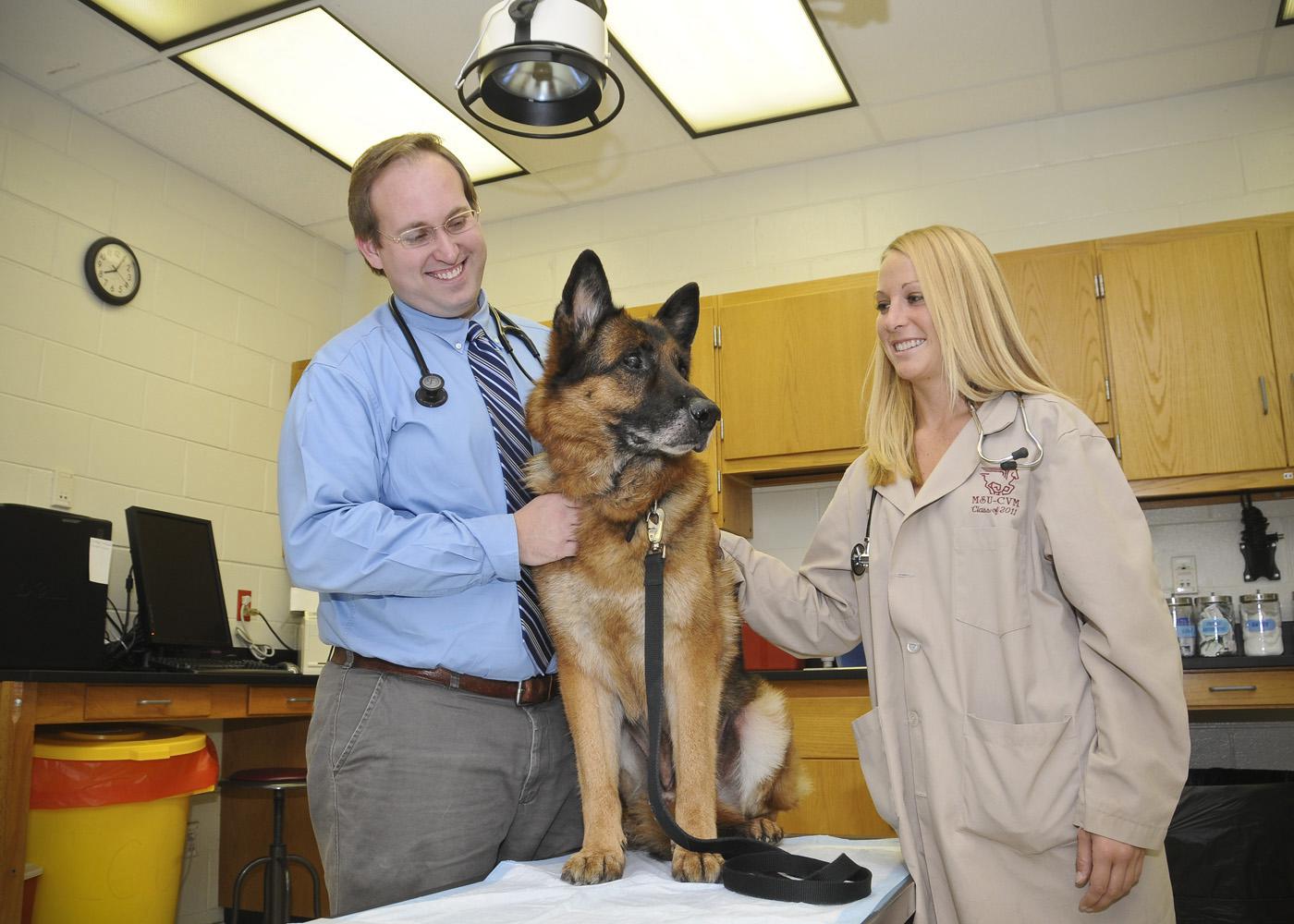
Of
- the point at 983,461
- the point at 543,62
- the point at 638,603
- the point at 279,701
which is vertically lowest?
the point at 279,701

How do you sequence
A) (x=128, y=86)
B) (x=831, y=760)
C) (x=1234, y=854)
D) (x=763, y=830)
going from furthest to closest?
(x=128, y=86) < (x=831, y=760) < (x=1234, y=854) < (x=763, y=830)

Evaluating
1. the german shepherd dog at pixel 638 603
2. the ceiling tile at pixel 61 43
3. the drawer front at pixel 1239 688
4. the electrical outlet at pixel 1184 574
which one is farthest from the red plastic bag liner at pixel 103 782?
the electrical outlet at pixel 1184 574

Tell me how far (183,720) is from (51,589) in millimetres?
805

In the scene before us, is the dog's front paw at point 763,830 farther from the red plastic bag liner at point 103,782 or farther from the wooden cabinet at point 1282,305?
the wooden cabinet at point 1282,305

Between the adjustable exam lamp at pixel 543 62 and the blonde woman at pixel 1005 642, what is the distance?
0.93 metres

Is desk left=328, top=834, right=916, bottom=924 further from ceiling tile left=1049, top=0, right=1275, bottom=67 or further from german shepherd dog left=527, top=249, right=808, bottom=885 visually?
ceiling tile left=1049, top=0, right=1275, bottom=67

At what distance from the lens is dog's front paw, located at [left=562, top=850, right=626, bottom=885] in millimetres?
1550

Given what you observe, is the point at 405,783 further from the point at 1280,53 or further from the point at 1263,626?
the point at 1280,53

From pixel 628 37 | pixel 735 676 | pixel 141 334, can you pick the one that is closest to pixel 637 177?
pixel 628 37

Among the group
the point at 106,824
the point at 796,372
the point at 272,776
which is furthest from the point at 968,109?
the point at 106,824

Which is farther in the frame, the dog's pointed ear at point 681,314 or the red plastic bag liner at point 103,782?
the red plastic bag liner at point 103,782

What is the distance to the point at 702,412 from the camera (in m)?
1.89

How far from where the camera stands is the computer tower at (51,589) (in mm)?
3570

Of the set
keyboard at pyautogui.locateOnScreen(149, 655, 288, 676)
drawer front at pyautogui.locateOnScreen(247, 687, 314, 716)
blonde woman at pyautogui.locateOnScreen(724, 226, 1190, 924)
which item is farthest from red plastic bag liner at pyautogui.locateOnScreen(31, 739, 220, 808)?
blonde woman at pyautogui.locateOnScreen(724, 226, 1190, 924)
